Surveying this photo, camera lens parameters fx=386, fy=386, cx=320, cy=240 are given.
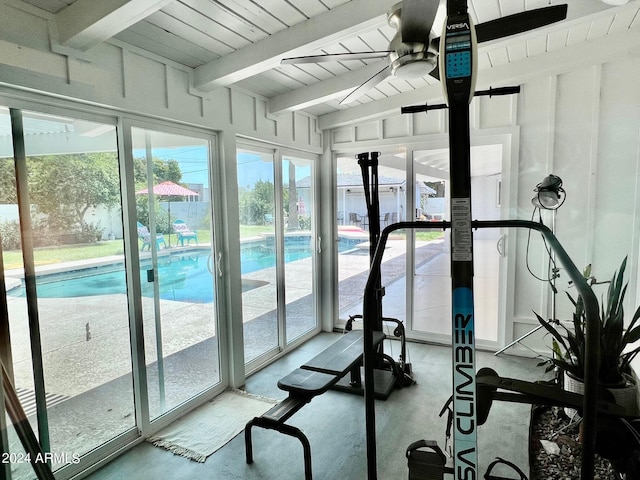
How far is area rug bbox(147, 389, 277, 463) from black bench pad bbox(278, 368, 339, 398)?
0.58 m

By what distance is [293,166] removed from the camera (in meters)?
4.46

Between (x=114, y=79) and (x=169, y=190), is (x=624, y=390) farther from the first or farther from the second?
(x=114, y=79)

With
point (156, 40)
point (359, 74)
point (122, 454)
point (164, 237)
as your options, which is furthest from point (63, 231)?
point (359, 74)

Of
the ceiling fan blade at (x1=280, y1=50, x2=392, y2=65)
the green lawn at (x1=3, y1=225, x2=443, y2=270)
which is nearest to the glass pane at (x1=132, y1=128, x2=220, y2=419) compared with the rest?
the green lawn at (x1=3, y1=225, x2=443, y2=270)

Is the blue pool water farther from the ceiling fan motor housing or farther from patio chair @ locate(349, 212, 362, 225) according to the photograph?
the ceiling fan motor housing

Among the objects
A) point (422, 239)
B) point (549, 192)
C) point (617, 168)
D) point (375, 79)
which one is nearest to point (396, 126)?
point (422, 239)

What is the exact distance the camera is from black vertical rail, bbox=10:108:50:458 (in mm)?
2018

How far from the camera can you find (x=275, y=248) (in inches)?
163

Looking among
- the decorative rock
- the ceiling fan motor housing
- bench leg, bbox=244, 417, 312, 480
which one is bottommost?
the decorative rock

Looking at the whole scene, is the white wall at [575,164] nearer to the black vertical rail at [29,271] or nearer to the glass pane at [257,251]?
the glass pane at [257,251]

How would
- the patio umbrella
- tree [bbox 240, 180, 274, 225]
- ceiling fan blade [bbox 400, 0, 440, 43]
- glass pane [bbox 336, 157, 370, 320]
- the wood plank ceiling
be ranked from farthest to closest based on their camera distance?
1. glass pane [bbox 336, 157, 370, 320]
2. tree [bbox 240, 180, 274, 225]
3. the patio umbrella
4. the wood plank ceiling
5. ceiling fan blade [bbox 400, 0, 440, 43]

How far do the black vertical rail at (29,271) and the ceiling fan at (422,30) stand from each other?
4.93 feet

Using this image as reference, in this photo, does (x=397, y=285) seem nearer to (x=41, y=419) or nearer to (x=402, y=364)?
(x=402, y=364)

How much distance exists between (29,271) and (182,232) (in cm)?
108
